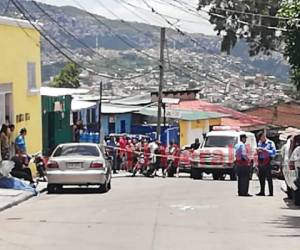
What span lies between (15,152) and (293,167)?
35.4ft

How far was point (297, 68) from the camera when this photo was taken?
18.8 m

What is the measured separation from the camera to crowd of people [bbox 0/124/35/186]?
27047 millimetres

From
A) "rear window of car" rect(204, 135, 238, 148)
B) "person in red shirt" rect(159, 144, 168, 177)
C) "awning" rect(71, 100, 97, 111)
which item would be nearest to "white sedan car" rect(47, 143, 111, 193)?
"rear window of car" rect(204, 135, 238, 148)

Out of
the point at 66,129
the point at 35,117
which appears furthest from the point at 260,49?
the point at 35,117

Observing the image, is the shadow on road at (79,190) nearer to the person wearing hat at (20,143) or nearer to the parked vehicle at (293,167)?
the person wearing hat at (20,143)

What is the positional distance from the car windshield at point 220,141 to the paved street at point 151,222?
437 inches

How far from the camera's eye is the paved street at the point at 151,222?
48.9ft

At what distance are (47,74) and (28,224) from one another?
6909 cm

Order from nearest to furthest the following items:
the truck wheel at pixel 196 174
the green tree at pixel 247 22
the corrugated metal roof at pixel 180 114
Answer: the truck wheel at pixel 196 174
the green tree at pixel 247 22
the corrugated metal roof at pixel 180 114

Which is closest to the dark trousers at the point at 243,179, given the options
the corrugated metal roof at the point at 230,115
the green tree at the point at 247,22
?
the green tree at the point at 247,22

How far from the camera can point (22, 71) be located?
109ft

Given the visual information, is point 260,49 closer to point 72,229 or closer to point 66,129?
point 66,129

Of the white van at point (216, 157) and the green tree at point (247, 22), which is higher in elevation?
the green tree at point (247, 22)

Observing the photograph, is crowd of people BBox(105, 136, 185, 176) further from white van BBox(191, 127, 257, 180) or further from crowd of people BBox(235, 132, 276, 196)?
crowd of people BBox(235, 132, 276, 196)
